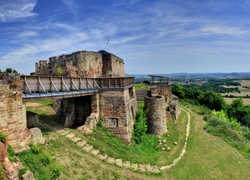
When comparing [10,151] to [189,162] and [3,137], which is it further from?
[189,162]

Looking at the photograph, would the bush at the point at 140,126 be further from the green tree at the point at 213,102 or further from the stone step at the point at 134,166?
the green tree at the point at 213,102

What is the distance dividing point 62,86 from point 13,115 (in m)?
3.96

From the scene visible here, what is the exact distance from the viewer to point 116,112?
48.5 feet

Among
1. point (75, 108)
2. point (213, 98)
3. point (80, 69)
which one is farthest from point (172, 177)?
point (213, 98)

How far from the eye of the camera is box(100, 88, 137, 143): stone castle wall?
47.8 ft

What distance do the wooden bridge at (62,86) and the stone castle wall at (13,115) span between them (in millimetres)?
718

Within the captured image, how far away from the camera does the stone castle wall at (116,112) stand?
14.6 m

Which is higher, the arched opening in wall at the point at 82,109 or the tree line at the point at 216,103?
the arched opening in wall at the point at 82,109

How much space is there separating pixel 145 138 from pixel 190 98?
29.5 meters

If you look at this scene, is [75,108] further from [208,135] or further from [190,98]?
[190,98]

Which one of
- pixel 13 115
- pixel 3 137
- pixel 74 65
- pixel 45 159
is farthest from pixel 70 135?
pixel 74 65

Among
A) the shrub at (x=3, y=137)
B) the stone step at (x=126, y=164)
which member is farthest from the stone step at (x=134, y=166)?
the shrub at (x=3, y=137)

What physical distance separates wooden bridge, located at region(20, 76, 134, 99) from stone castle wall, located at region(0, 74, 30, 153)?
2.36 feet

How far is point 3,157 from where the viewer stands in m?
7.09
